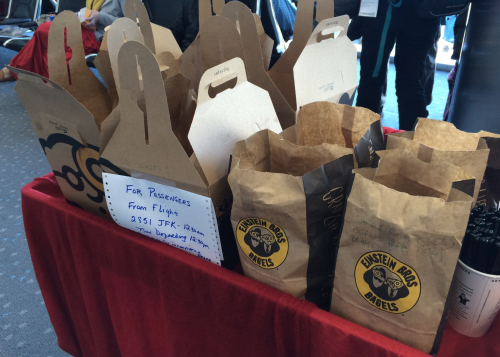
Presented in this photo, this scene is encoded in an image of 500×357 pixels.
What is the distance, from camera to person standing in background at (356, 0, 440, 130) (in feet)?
5.24

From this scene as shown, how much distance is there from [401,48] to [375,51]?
0.45ft

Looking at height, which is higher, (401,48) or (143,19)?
(143,19)

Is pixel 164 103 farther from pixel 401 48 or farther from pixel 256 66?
pixel 401 48

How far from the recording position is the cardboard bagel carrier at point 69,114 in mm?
697

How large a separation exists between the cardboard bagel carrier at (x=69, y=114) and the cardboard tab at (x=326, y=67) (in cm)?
46

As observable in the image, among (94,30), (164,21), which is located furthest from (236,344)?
(94,30)

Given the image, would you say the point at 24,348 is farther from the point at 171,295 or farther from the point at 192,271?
the point at 192,271

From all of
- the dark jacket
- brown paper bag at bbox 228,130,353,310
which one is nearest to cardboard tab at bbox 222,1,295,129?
brown paper bag at bbox 228,130,353,310

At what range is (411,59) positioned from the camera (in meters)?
1.72

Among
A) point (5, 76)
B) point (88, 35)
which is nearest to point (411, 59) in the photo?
point (88, 35)

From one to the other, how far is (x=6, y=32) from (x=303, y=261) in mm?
5177

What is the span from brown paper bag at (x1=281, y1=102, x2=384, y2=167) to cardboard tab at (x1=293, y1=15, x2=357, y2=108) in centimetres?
7

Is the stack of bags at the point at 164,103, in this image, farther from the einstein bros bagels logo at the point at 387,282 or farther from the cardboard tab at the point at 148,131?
the einstein bros bagels logo at the point at 387,282

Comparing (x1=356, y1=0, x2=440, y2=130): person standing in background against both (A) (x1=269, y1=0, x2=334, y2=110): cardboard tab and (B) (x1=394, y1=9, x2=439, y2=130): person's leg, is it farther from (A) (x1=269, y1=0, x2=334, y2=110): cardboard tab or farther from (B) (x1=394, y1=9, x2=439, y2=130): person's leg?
(A) (x1=269, y1=0, x2=334, y2=110): cardboard tab
